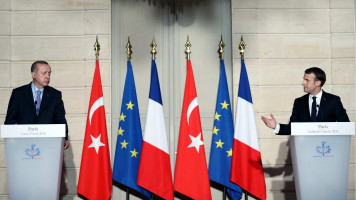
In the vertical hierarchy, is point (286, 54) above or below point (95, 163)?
above

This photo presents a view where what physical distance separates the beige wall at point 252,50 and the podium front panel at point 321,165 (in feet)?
5.95

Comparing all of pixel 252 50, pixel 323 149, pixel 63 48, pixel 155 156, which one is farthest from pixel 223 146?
pixel 63 48

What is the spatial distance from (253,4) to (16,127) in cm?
372

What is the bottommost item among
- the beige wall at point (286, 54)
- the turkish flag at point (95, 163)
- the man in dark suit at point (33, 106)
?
the turkish flag at point (95, 163)

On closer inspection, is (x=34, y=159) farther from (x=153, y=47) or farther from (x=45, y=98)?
(x=153, y=47)

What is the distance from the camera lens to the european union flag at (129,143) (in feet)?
21.0

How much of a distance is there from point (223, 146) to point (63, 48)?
259cm

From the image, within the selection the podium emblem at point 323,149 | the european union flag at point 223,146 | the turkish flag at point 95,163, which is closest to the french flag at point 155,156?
the turkish flag at point 95,163

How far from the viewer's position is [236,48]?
22.7ft

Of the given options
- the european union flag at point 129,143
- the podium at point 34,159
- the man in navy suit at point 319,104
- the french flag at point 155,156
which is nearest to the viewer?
the podium at point 34,159

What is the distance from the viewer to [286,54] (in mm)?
6941

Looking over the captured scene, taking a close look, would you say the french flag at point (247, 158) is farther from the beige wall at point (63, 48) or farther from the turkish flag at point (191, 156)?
the beige wall at point (63, 48)

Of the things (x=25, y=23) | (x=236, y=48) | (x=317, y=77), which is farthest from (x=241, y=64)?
(x=25, y=23)

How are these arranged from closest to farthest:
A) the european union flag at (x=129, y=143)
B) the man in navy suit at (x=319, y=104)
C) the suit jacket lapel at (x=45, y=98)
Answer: the man in navy suit at (x=319, y=104) → the suit jacket lapel at (x=45, y=98) → the european union flag at (x=129, y=143)
